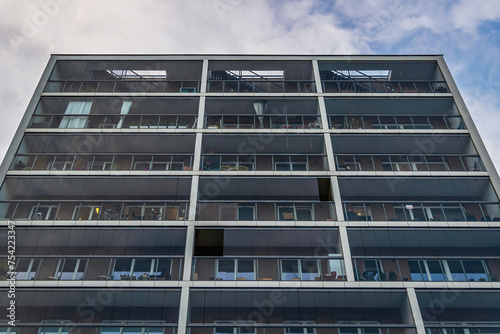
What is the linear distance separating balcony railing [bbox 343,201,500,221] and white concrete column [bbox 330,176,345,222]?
0.96ft

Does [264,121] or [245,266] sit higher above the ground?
[264,121]

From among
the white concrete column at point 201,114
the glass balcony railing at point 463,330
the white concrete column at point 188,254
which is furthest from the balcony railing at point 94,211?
the glass balcony railing at point 463,330

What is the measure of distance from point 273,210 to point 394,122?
11.5 m

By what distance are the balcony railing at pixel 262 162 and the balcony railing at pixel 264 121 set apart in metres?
2.18

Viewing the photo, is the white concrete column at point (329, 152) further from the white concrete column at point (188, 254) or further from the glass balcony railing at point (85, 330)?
the glass balcony railing at point (85, 330)

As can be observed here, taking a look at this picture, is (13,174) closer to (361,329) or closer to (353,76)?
(361,329)

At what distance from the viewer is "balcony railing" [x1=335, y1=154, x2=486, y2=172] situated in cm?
2491

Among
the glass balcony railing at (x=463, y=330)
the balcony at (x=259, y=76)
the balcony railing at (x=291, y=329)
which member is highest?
the balcony at (x=259, y=76)

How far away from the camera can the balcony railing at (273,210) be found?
22.0m

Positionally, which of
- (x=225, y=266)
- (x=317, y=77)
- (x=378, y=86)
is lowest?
(x=225, y=266)

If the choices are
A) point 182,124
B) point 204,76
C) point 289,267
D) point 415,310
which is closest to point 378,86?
point 204,76

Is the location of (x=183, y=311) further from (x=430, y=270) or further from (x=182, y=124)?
(x=182, y=124)

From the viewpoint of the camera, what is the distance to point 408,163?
25250 mm

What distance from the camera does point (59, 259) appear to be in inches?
854
